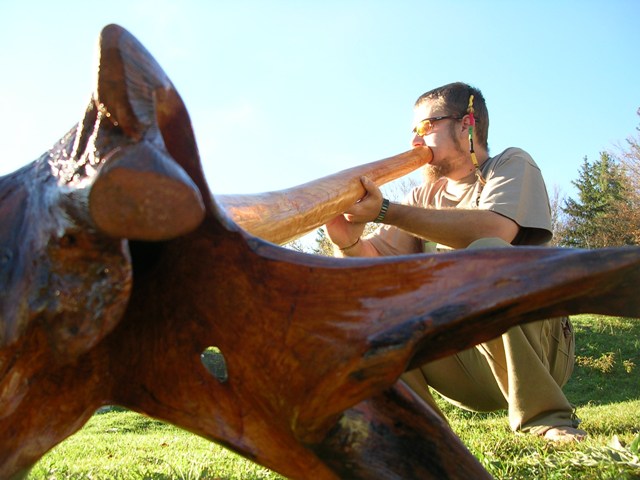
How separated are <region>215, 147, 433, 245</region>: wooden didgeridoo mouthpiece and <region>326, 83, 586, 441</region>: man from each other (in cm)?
13

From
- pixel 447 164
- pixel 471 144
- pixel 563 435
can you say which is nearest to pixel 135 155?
pixel 563 435

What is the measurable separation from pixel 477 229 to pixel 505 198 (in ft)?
0.95

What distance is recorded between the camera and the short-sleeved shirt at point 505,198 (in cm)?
366

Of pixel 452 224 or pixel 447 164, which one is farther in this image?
pixel 447 164

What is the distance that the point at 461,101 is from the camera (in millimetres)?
4371

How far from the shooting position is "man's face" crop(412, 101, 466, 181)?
407cm

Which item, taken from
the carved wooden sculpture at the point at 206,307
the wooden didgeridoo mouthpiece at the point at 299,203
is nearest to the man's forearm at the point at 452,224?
the wooden didgeridoo mouthpiece at the point at 299,203

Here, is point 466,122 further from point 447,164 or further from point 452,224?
point 452,224

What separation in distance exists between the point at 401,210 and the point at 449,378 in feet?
3.20

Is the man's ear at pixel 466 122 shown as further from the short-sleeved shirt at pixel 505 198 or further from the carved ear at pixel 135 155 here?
the carved ear at pixel 135 155

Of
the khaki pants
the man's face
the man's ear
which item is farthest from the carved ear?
the man's ear

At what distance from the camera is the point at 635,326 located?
15070 mm

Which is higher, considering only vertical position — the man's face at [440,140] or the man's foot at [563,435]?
the man's face at [440,140]

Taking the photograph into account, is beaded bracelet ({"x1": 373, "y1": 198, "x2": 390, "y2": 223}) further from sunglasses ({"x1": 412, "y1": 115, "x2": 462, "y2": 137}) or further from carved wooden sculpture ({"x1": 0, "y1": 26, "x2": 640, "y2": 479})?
carved wooden sculpture ({"x1": 0, "y1": 26, "x2": 640, "y2": 479})
